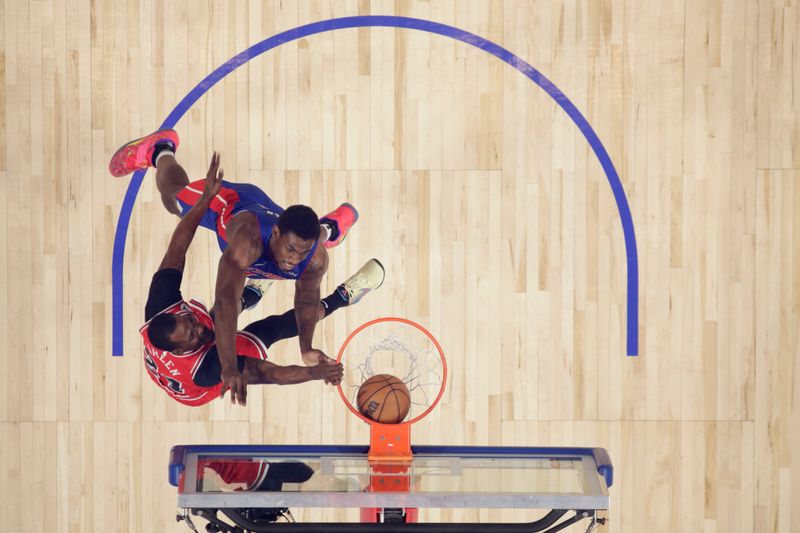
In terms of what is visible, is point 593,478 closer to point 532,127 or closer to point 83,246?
point 532,127

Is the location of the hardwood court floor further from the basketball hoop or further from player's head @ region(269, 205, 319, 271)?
player's head @ region(269, 205, 319, 271)

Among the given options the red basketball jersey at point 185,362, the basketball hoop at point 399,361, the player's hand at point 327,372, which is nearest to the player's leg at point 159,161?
the red basketball jersey at point 185,362

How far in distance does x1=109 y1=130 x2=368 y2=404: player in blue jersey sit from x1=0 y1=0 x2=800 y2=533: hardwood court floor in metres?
0.14

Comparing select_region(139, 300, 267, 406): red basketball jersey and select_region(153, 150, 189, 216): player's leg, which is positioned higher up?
select_region(153, 150, 189, 216): player's leg

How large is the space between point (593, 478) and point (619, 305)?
1.97 m

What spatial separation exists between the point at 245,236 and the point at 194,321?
0.71m

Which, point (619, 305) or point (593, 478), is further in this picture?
point (619, 305)

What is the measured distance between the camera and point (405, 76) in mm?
6965

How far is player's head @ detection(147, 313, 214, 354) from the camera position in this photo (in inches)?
260

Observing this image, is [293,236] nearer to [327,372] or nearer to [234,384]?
[327,372]

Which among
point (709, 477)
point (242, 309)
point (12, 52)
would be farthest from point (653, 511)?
point (12, 52)

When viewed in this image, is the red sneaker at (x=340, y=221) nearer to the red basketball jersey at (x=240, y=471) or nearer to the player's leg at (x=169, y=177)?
the player's leg at (x=169, y=177)

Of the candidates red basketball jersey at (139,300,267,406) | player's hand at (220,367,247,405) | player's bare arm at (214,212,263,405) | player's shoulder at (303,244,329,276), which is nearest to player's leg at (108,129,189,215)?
player's bare arm at (214,212,263,405)

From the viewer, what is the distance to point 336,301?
22.6ft
